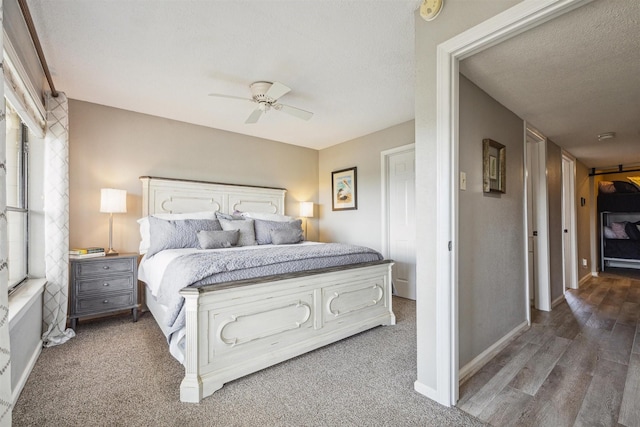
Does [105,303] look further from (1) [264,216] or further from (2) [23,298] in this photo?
(1) [264,216]

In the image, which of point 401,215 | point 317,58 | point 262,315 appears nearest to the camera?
point 262,315

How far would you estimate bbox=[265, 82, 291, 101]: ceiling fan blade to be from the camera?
7.93ft

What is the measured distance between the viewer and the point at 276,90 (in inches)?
98.5

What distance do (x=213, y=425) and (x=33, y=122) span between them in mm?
2582

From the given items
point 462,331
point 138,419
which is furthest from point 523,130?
point 138,419

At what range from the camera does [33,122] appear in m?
2.28

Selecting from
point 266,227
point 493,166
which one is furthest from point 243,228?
point 493,166

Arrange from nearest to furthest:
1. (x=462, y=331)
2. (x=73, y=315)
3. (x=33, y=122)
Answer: (x=462, y=331) → (x=33, y=122) → (x=73, y=315)

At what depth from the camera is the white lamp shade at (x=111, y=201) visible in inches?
120

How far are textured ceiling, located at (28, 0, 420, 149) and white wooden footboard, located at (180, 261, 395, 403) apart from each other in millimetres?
1734

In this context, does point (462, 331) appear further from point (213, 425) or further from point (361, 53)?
point (361, 53)

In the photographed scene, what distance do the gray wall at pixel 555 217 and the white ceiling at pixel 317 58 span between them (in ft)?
1.36

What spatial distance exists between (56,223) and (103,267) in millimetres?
577

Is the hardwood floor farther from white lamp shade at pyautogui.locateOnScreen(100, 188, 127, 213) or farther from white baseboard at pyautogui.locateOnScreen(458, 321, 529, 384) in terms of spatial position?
white lamp shade at pyautogui.locateOnScreen(100, 188, 127, 213)
